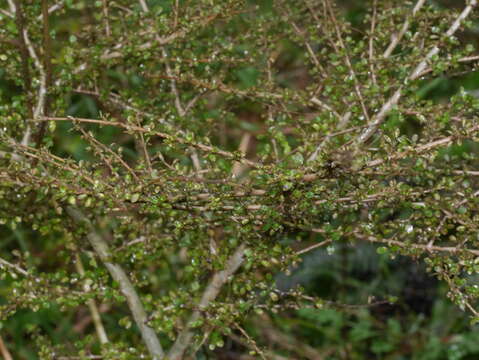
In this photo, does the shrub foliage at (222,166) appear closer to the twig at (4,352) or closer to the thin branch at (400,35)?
the thin branch at (400,35)

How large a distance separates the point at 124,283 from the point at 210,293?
8.3 inches

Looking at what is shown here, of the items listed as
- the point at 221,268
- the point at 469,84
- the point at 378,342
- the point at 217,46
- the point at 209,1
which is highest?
the point at 209,1

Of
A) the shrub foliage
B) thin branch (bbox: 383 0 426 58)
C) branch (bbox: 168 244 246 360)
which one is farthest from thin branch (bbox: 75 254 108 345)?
thin branch (bbox: 383 0 426 58)

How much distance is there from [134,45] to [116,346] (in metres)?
0.68

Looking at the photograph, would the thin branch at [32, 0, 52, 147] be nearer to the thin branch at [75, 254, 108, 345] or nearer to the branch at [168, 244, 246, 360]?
the thin branch at [75, 254, 108, 345]

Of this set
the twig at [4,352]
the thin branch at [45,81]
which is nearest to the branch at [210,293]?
the thin branch at [45,81]

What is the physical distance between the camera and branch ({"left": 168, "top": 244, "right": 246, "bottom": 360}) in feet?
5.01

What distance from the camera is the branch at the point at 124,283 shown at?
5.23 feet

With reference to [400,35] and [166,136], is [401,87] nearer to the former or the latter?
[400,35]

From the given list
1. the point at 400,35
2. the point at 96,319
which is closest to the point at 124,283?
the point at 96,319

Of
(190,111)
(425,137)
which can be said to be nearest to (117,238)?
(190,111)

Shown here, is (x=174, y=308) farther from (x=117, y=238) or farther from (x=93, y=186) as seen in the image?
(x=93, y=186)

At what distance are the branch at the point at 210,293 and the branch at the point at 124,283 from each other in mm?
44

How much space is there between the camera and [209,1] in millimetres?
1527
